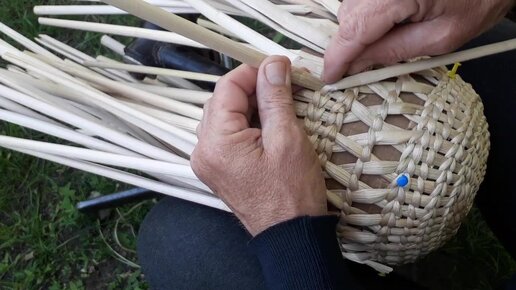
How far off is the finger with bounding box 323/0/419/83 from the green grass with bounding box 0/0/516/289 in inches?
27.9

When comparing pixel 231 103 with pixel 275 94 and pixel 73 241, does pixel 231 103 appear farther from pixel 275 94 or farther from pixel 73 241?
pixel 73 241

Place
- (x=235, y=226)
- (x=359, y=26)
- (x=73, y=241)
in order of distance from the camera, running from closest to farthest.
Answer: (x=359, y=26)
(x=235, y=226)
(x=73, y=241)

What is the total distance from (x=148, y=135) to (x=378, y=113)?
356mm

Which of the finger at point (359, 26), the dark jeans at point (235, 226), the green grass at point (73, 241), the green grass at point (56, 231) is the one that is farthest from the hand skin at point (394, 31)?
the green grass at point (56, 231)

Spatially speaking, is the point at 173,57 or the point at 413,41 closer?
the point at 413,41

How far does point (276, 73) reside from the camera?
24.9 inches

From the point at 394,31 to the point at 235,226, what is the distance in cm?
37

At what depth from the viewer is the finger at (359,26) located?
617 mm

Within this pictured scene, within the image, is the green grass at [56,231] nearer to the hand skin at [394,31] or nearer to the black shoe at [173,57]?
the black shoe at [173,57]

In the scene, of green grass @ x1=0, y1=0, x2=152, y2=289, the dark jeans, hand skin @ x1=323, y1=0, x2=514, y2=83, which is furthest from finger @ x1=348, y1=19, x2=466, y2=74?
green grass @ x1=0, y1=0, x2=152, y2=289

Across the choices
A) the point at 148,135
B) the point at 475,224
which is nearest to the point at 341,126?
the point at 148,135

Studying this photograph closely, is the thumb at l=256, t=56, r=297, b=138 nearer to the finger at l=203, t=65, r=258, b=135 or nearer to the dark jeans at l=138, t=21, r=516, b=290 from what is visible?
the finger at l=203, t=65, r=258, b=135

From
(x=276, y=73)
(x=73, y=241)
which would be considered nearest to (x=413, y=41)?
(x=276, y=73)

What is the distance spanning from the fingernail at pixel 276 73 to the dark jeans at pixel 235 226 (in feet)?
0.94
